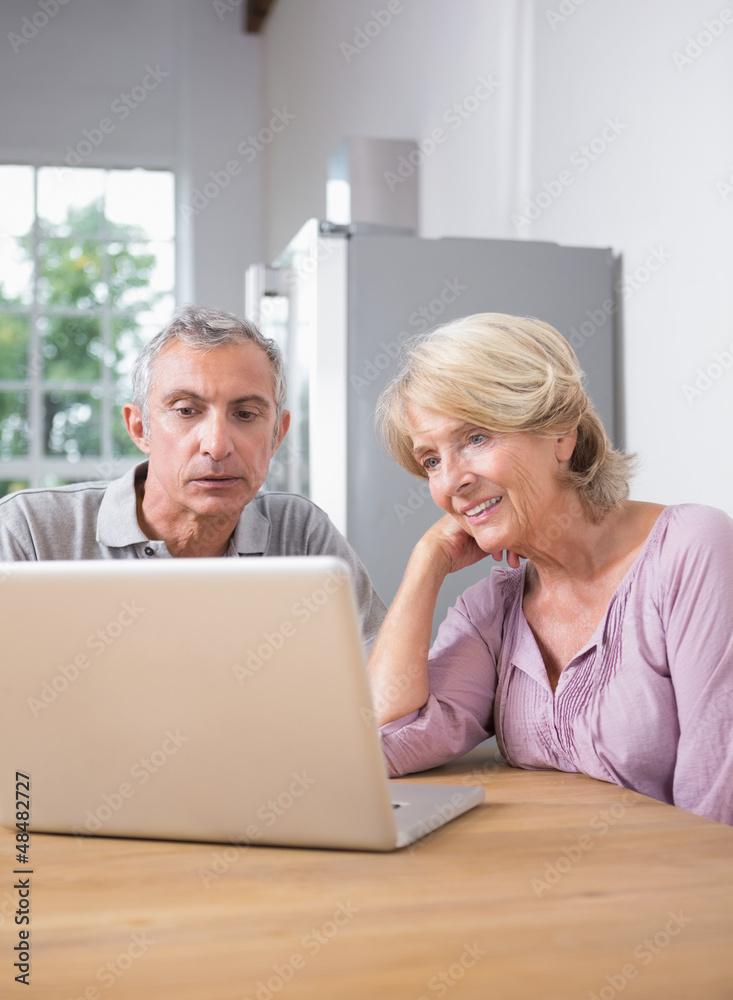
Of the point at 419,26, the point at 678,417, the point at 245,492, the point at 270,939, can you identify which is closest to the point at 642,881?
the point at 270,939

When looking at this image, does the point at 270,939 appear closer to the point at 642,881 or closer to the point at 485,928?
the point at 485,928

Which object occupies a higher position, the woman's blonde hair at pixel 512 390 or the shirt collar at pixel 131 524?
the woman's blonde hair at pixel 512 390

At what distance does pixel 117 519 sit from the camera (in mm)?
1727

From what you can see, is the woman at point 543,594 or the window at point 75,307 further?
the window at point 75,307

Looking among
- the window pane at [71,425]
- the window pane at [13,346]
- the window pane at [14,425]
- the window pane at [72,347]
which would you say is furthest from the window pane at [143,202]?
the window pane at [14,425]

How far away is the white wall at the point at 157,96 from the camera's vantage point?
207 inches

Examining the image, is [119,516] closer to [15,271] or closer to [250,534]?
[250,534]

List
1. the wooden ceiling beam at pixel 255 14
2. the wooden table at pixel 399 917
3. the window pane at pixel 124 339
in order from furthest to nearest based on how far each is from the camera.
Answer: the window pane at pixel 124 339
the wooden ceiling beam at pixel 255 14
the wooden table at pixel 399 917

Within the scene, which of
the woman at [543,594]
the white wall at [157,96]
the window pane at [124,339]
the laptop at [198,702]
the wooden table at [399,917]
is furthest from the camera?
the window pane at [124,339]

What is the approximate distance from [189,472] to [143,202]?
4419 millimetres

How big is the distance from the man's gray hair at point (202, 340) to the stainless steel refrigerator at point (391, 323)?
0.51 meters

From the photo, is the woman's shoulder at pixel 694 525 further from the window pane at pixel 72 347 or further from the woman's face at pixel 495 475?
the window pane at pixel 72 347

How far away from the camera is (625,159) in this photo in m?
2.18

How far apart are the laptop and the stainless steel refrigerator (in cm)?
143
